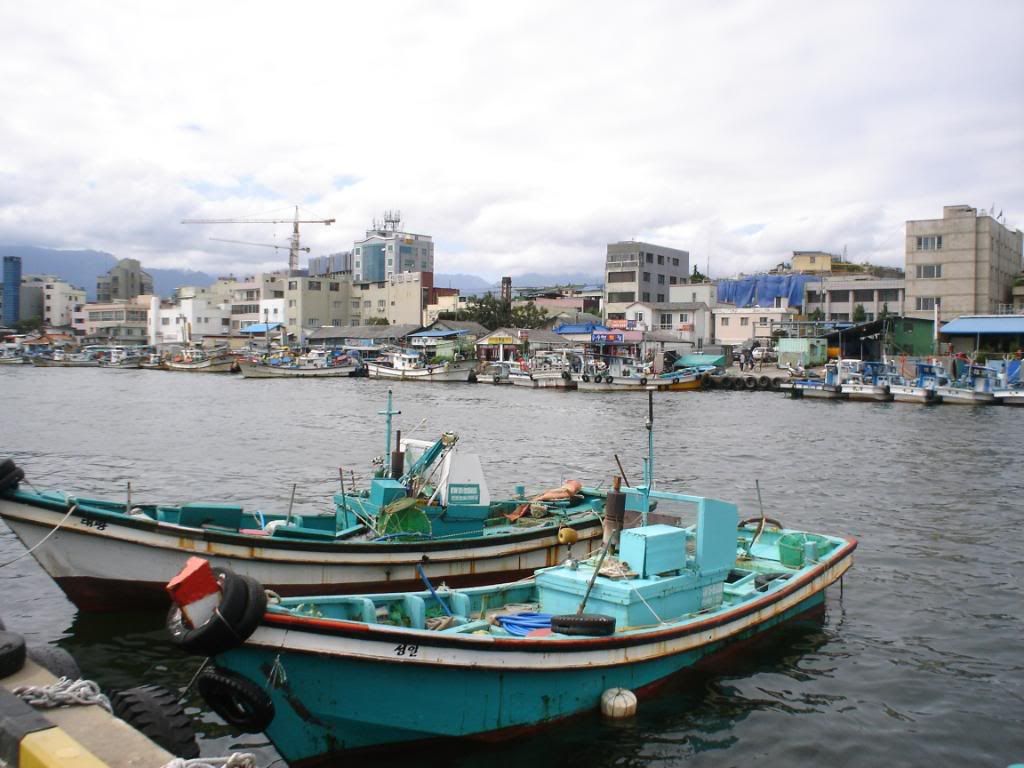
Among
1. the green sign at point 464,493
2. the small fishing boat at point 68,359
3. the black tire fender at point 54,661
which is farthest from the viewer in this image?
the small fishing boat at point 68,359

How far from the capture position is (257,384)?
230ft

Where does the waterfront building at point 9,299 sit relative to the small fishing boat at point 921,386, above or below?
above

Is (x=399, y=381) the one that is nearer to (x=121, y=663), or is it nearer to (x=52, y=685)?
Result: (x=121, y=663)

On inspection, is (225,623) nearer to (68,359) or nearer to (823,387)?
(823,387)

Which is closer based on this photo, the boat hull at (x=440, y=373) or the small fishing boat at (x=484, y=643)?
the small fishing boat at (x=484, y=643)

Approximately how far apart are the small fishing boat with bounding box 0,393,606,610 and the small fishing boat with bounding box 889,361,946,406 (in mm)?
44593

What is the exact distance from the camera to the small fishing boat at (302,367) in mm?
78688

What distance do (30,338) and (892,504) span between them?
12866 cm

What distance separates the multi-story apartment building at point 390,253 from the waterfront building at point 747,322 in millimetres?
94814

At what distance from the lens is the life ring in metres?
6.46

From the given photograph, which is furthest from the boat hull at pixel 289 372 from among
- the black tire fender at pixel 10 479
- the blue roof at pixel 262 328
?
the black tire fender at pixel 10 479

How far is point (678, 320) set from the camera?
81.1m

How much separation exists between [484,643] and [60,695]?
3.80 m

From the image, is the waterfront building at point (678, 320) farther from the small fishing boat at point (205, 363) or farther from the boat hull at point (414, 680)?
the boat hull at point (414, 680)
